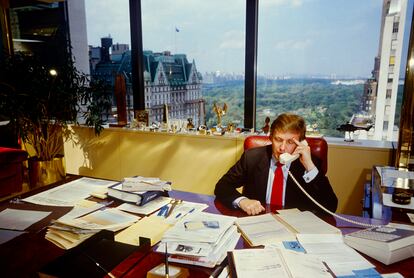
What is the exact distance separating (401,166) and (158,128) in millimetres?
2222

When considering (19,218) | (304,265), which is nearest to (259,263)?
(304,265)

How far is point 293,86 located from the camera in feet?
9.81

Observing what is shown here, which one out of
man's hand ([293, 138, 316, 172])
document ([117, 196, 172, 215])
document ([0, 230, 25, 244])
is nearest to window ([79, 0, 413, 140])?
man's hand ([293, 138, 316, 172])

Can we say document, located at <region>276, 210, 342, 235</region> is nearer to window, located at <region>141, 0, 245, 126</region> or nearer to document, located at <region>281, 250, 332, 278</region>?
document, located at <region>281, 250, 332, 278</region>

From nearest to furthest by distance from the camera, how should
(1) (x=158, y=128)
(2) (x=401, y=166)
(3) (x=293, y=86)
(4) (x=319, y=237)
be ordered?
1. (4) (x=319, y=237)
2. (2) (x=401, y=166)
3. (3) (x=293, y=86)
4. (1) (x=158, y=128)

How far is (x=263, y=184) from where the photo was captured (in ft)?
6.13

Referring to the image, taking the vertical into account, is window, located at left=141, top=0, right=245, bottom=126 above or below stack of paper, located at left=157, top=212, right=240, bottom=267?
above

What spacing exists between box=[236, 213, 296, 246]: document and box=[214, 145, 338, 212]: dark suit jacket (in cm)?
22

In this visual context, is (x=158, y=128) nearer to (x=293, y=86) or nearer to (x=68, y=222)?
(x=293, y=86)

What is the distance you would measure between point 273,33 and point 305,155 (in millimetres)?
1678

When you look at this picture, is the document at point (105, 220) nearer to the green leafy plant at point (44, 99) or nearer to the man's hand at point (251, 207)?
the man's hand at point (251, 207)

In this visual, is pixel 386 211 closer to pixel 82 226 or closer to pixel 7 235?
pixel 82 226

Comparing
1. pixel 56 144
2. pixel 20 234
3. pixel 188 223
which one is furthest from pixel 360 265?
pixel 56 144

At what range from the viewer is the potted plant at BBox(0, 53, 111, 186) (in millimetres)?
3369
